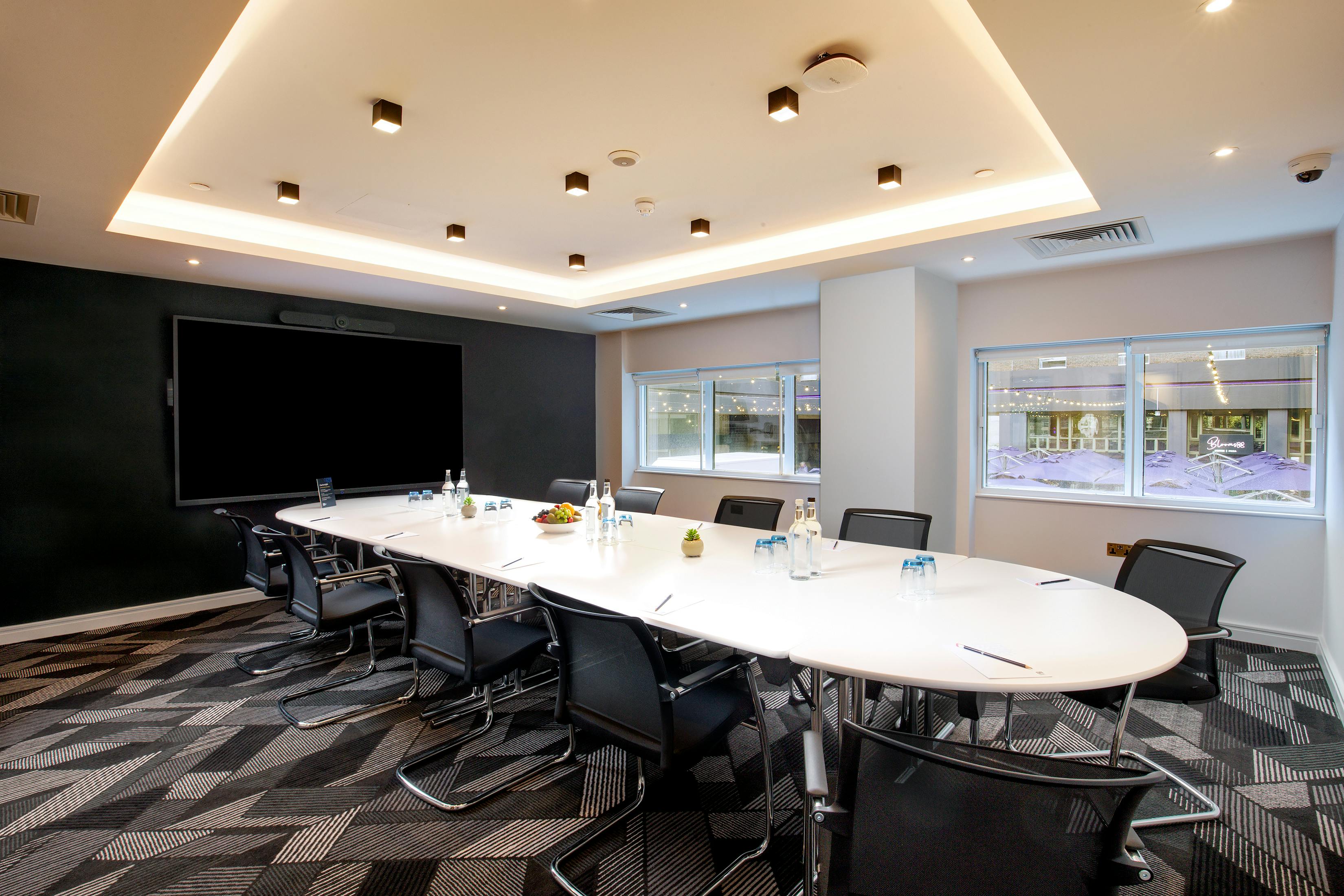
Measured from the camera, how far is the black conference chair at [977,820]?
3.34 feet

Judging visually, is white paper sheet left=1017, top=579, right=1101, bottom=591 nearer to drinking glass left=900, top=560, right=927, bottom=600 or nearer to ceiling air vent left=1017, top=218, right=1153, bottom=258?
drinking glass left=900, top=560, right=927, bottom=600

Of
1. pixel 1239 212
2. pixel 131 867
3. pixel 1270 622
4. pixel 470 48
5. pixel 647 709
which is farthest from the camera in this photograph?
pixel 1270 622

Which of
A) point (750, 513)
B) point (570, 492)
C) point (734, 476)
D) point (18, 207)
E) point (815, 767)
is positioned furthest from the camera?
point (734, 476)

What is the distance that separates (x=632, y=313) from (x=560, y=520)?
3.12 m

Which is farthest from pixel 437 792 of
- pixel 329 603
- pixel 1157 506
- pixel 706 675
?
pixel 1157 506

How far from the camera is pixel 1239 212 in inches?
133

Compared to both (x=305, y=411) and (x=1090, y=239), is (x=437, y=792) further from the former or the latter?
(x=1090, y=239)

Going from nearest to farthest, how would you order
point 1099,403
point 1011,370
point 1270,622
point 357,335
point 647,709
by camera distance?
point 647,709 → point 1270,622 → point 1099,403 → point 1011,370 → point 357,335

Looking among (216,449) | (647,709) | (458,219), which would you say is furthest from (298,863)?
(216,449)

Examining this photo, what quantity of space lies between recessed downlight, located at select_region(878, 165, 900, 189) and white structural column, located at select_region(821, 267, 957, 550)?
4.27 ft

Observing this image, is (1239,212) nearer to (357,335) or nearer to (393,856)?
(393,856)

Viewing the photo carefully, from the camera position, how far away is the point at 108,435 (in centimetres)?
457

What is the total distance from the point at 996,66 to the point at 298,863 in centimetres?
381

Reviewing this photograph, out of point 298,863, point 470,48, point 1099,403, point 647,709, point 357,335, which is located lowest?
point 298,863
